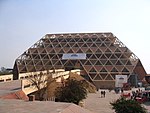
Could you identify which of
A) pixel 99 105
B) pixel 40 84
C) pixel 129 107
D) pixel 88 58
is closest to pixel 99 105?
pixel 99 105

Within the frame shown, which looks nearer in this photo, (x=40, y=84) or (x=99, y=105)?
(x=40, y=84)

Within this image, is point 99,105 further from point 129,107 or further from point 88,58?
point 88,58

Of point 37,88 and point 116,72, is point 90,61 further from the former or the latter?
point 37,88

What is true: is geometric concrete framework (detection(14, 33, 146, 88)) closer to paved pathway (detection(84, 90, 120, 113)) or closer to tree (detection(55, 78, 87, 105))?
paved pathway (detection(84, 90, 120, 113))

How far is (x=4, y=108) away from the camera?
45.9ft

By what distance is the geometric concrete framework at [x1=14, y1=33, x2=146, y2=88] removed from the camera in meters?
52.6

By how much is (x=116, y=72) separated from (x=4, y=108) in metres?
40.0

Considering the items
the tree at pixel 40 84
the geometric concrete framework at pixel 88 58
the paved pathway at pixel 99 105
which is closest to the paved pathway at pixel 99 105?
the paved pathway at pixel 99 105

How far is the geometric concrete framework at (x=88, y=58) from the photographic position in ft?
172

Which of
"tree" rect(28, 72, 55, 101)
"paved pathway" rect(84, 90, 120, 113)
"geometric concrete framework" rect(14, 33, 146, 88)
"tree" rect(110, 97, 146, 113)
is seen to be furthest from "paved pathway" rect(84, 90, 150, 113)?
"geometric concrete framework" rect(14, 33, 146, 88)

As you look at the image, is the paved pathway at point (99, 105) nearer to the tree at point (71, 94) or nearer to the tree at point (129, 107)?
the tree at point (71, 94)

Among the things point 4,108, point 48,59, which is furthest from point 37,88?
point 48,59

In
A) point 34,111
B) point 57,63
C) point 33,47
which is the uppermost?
point 33,47

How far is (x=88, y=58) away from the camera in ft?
186
